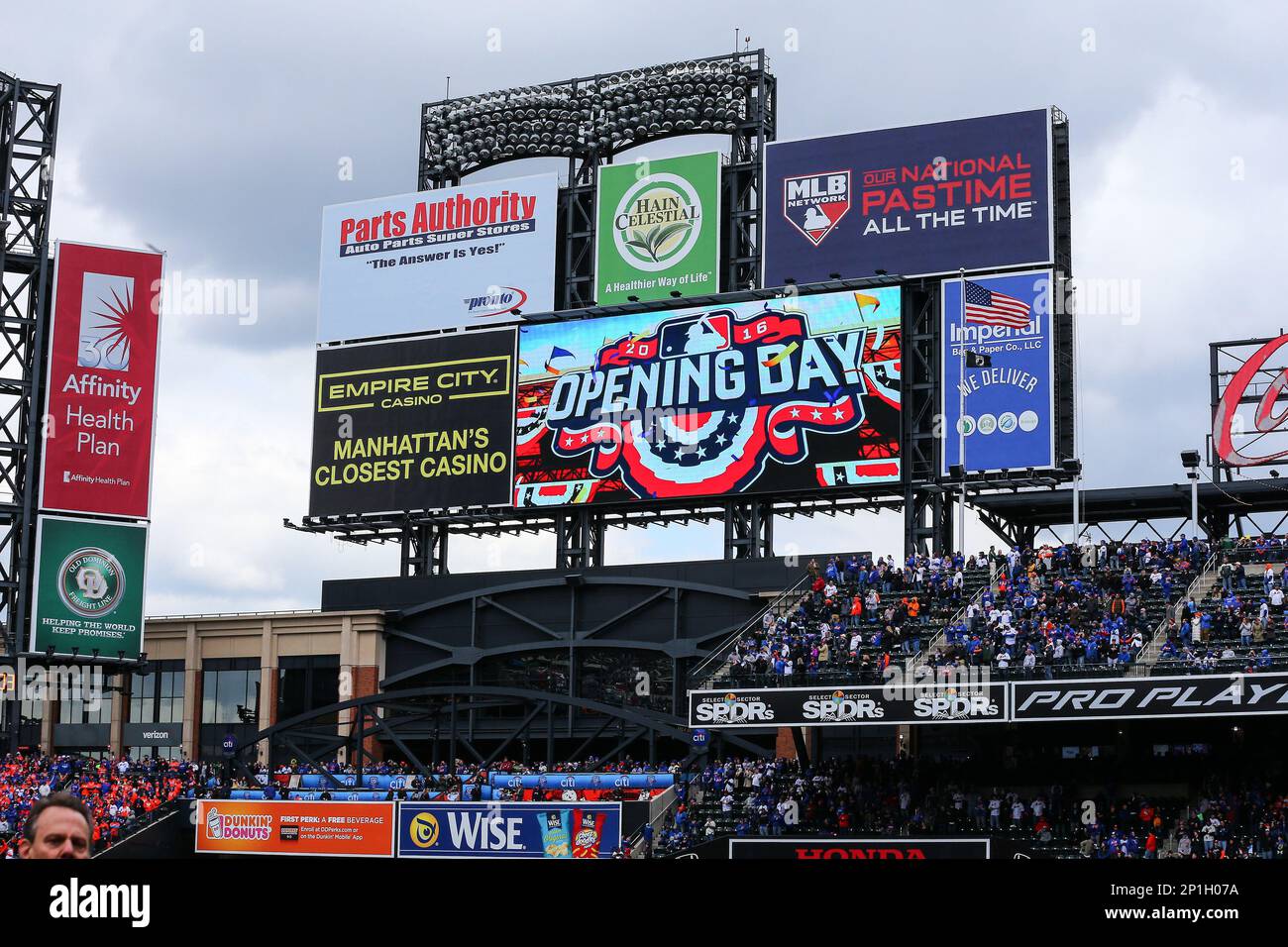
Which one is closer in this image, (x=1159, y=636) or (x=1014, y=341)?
(x=1159, y=636)

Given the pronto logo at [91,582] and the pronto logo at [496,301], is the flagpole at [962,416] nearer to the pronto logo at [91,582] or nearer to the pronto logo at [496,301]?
the pronto logo at [496,301]

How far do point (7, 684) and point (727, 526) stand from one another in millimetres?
23131

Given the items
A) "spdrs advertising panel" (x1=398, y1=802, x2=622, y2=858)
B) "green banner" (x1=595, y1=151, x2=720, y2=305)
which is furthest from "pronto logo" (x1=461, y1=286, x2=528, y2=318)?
"spdrs advertising panel" (x1=398, y1=802, x2=622, y2=858)

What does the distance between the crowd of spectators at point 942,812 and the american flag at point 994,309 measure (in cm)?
1280

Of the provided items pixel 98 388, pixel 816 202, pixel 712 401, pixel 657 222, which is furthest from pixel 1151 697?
pixel 98 388

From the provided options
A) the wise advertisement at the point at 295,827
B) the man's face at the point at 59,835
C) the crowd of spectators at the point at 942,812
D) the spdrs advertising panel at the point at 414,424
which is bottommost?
the wise advertisement at the point at 295,827

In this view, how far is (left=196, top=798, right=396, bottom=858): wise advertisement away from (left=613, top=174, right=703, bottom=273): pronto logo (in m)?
18.9

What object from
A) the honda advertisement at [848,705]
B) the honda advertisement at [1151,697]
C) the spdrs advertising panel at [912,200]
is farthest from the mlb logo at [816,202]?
the honda advertisement at [1151,697]

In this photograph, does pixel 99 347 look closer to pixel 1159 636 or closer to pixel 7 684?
pixel 7 684

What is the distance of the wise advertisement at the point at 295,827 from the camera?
44.8 m

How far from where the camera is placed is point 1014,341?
4803cm

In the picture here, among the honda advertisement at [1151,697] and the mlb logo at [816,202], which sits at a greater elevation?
the mlb logo at [816,202]
